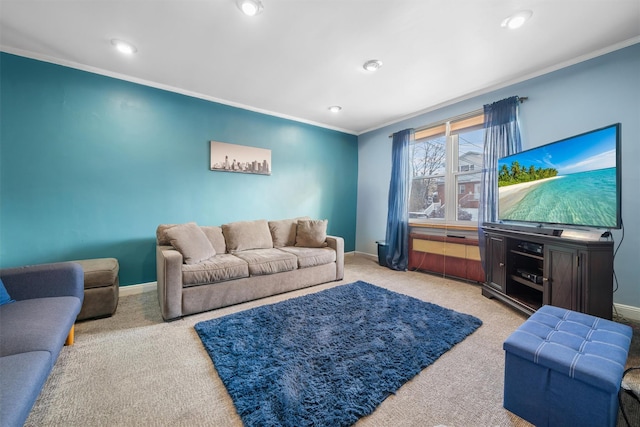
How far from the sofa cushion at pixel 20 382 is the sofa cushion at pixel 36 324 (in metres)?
0.08

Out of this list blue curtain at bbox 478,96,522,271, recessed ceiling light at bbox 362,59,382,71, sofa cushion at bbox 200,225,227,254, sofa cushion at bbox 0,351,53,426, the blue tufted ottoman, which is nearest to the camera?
sofa cushion at bbox 0,351,53,426

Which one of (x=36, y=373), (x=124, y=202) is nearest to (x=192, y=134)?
(x=124, y=202)

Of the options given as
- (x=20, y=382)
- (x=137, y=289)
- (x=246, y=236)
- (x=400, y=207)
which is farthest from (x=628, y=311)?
(x=137, y=289)

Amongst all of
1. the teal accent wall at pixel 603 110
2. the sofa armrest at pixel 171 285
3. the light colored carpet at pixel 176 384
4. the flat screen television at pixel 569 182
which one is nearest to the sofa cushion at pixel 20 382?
the light colored carpet at pixel 176 384

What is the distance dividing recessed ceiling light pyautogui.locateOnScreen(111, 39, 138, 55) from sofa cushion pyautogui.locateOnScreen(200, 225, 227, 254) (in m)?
1.92

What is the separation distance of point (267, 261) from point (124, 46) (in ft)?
8.19

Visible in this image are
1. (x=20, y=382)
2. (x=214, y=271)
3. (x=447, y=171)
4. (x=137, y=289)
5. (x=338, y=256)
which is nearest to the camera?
(x=20, y=382)

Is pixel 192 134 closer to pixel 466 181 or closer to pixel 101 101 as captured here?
pixel 101 101

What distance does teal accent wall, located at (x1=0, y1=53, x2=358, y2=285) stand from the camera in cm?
241

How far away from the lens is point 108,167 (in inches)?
109

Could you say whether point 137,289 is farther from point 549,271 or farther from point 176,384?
point 549,271

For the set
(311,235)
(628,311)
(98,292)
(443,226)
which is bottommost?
(628,311)

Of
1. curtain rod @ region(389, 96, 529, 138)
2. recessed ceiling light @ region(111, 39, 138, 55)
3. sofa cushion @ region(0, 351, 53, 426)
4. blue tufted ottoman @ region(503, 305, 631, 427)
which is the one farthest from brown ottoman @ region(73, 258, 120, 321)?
curtain rod @ region(389, 96, 529, 138)

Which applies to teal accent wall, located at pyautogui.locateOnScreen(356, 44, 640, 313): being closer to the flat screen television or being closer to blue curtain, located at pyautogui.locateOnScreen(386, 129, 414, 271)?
the flat screen television
